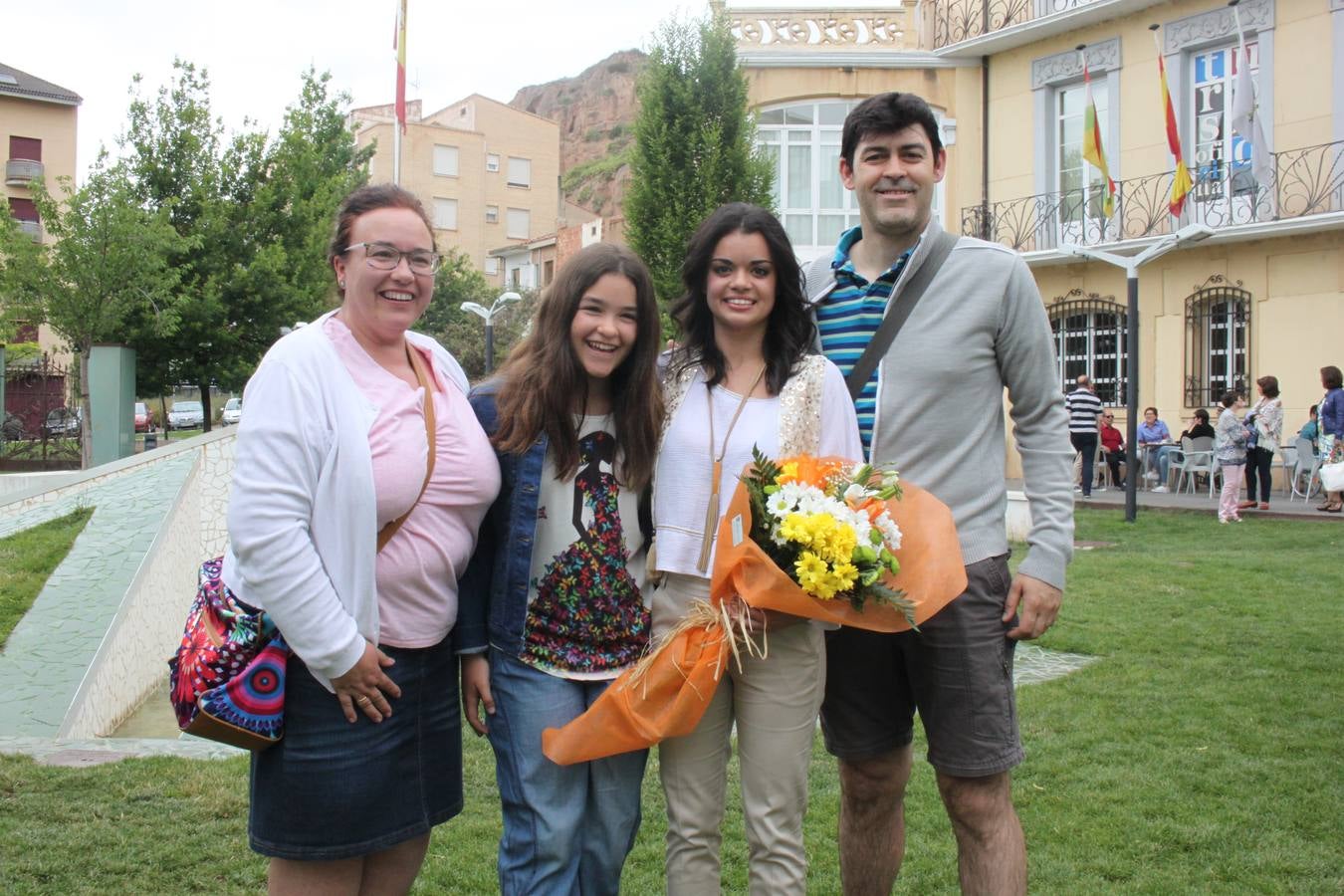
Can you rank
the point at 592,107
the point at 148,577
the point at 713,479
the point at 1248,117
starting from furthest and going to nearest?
the point at 592,107
the point at 1248,117
the point at 148,577
the point at 713,479

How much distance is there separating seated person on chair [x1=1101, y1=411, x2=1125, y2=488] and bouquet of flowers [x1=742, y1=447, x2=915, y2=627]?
18.4 m

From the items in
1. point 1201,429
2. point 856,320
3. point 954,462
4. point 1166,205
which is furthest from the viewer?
point 1166,205

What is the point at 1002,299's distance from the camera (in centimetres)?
312

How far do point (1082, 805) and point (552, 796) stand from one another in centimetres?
276

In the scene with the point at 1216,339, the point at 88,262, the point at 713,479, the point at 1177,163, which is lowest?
the point at 713,479

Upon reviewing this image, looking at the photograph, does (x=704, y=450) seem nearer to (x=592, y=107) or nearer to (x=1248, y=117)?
(x=1248, y=117)

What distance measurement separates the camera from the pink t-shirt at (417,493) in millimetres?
2654

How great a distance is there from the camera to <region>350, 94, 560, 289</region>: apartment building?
61656mm

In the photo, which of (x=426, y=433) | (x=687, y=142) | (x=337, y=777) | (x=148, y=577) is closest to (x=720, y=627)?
(x=426, y=433)

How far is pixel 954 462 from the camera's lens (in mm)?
3078

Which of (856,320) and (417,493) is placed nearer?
(417,493)

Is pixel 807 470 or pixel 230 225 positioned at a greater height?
pixel 230 225

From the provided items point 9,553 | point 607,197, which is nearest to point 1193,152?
point 9,553

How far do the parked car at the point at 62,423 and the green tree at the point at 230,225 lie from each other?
1.65m
